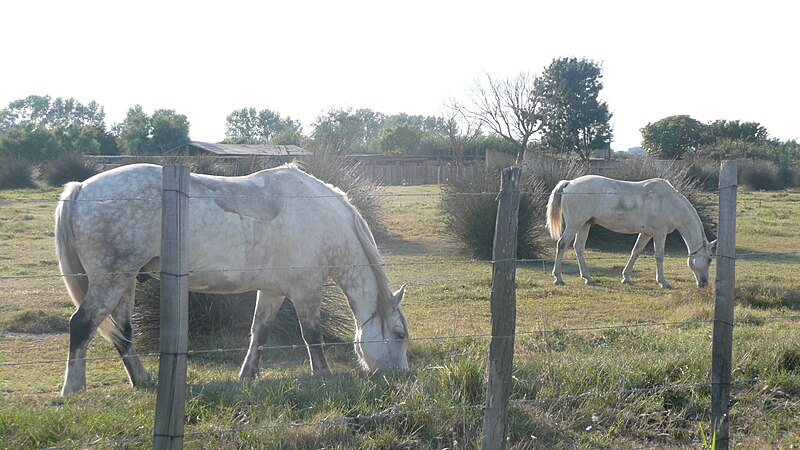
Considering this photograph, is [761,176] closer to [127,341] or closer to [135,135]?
[127,341]

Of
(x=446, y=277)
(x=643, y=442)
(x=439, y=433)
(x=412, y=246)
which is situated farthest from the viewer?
(x=412, y=246)

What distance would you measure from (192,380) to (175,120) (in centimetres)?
4484

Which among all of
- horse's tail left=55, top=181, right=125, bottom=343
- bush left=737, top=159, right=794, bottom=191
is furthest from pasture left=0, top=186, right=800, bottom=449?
bush left=737, top=159, right=794, bottom=191

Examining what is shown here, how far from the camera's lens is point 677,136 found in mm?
48750

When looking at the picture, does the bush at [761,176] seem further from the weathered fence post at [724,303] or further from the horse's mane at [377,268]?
the weathered fence post at [724,303]

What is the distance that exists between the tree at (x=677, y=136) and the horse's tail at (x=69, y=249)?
45.3 meters

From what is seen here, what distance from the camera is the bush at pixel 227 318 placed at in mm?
7312

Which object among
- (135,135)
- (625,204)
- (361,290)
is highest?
(135,135)

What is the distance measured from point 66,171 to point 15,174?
1931mm

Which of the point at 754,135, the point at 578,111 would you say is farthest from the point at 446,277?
the point at 754,135

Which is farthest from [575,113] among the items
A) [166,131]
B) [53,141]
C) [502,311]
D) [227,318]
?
[502,311]

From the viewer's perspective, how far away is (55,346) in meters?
7.41

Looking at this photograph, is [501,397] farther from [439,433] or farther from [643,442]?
[643,442]

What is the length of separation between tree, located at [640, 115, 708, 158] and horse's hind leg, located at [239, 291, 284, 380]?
44.1 m
